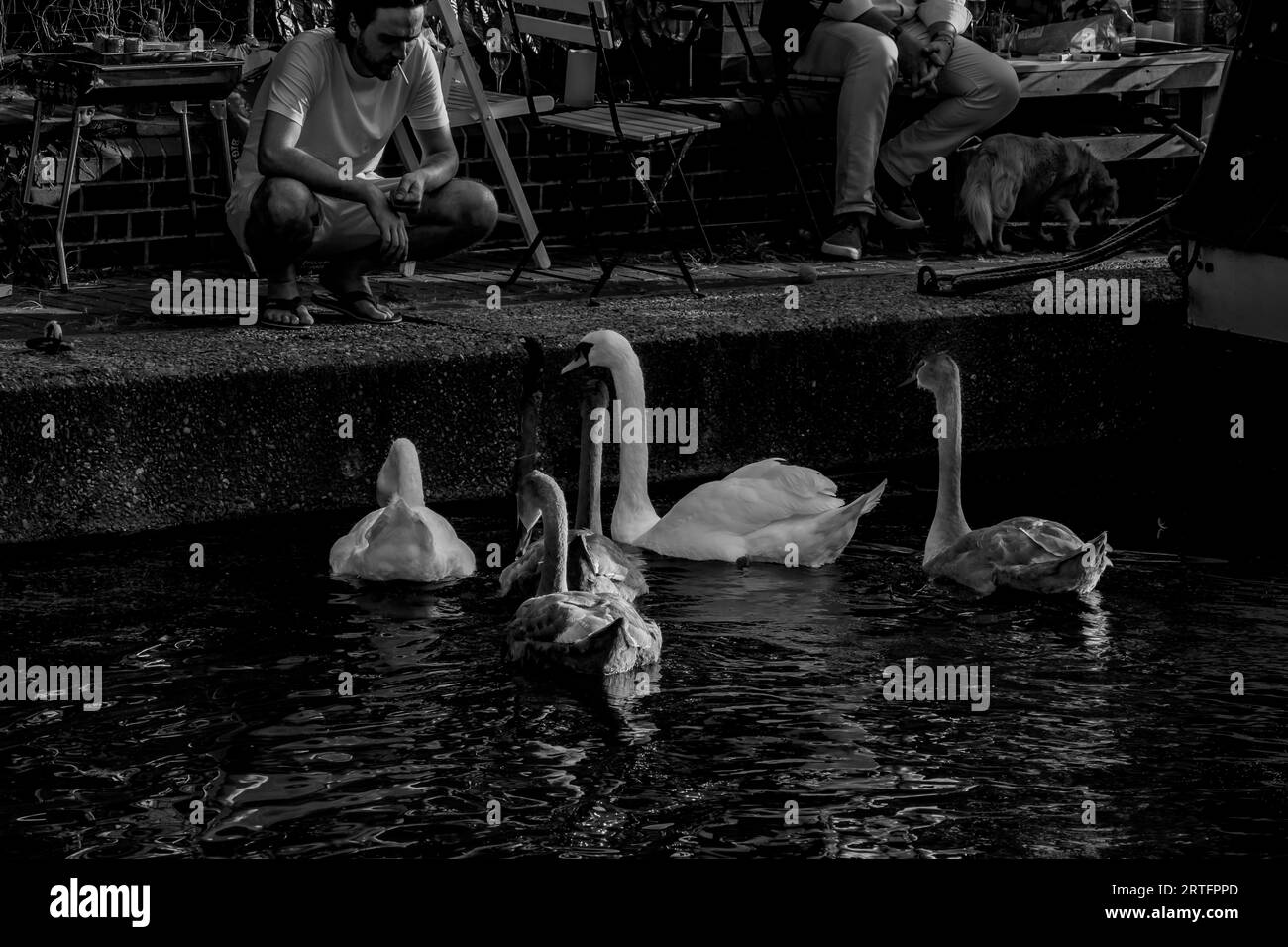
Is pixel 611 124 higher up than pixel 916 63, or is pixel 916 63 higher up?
pixel 916 63

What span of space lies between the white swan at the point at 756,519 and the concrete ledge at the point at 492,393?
0.68 meters

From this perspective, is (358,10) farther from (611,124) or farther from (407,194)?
(611,124)

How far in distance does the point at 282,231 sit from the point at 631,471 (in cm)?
169

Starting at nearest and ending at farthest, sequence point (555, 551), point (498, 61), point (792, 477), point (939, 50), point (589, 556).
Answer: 1. point (555, 551)
2. point (589, 556)
3. point (792, 477)
4. point (939, 50)
5. point (498, 61)

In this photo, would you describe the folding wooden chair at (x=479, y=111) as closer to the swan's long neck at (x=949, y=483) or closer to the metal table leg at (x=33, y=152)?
the metal table leg at (x=33, y=152)

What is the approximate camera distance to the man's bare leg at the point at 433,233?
8469mm

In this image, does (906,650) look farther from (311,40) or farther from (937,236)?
(937,236)

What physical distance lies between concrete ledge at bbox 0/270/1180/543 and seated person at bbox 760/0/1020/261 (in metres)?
1.15

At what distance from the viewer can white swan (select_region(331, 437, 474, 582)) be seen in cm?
685

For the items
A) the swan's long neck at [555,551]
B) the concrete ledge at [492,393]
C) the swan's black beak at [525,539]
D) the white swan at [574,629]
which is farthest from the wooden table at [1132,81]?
the white swan at [574,629]

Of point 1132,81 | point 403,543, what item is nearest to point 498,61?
point 1132,81

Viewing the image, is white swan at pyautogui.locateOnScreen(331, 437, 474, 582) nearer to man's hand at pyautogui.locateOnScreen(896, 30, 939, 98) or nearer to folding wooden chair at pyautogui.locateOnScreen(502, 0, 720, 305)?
folding wooden chair at pyautogui.locateOnScreen(502, 0, 720, 305)

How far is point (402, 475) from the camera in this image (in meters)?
7.13
